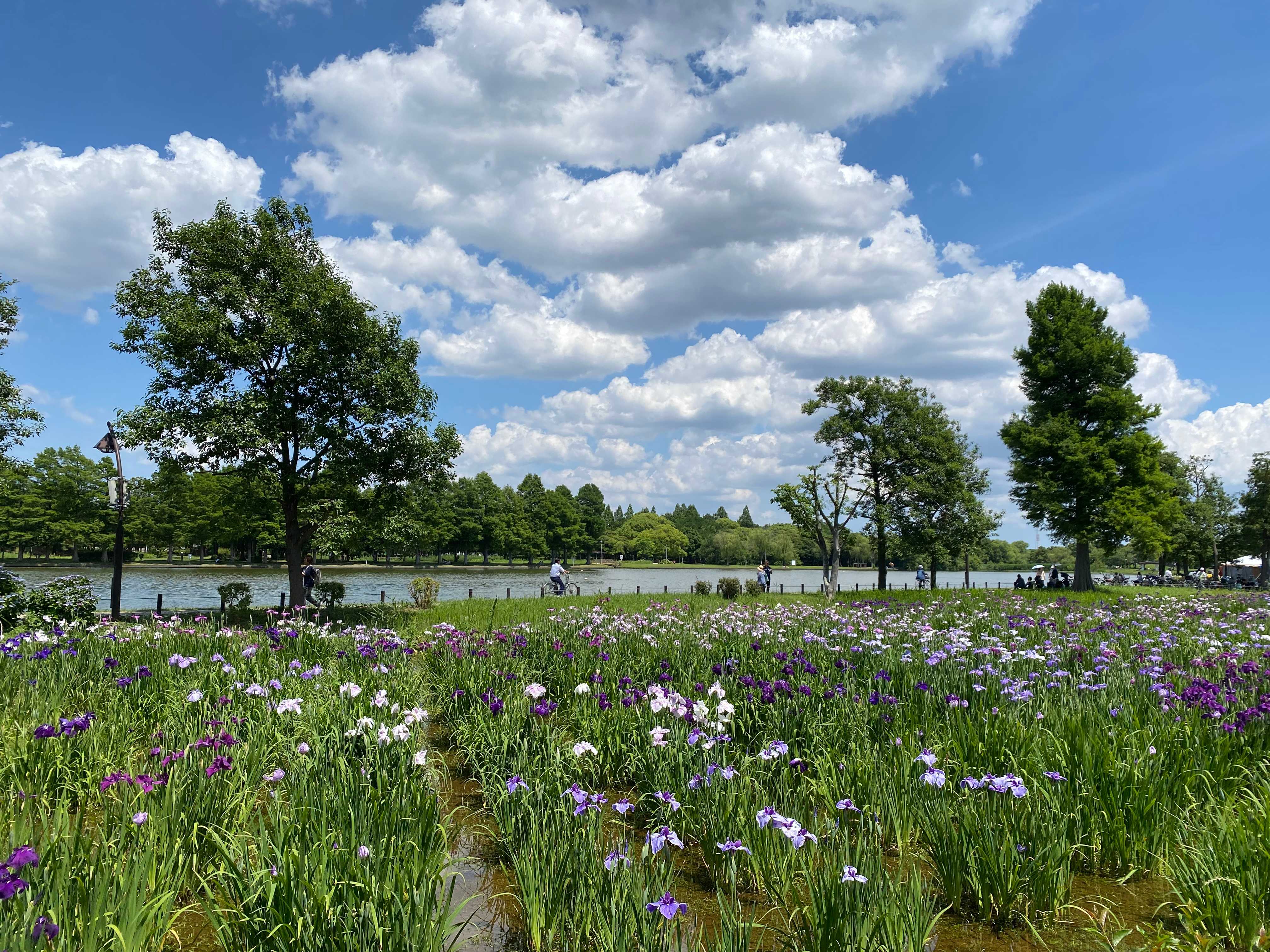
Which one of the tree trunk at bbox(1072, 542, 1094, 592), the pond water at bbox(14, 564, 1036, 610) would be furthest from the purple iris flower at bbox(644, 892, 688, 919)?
the tree trunk at bbox(1072, 542, 1094, 592)

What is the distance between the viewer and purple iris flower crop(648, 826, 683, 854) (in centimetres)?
303

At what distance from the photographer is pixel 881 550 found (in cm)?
3700

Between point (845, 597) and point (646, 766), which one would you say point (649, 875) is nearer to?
point (646, 766)

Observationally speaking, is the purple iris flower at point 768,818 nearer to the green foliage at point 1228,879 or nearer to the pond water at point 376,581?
the green foliage at point 1228,879

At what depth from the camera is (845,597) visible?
25.0 metres

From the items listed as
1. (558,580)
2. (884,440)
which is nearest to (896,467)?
(884,440)

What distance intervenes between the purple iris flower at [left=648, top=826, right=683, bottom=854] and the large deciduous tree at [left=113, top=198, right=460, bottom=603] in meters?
16.8

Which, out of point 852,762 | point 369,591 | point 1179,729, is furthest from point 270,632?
point 369,591

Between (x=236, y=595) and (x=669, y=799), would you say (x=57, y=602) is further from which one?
(x=669, y=799)

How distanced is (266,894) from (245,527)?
2489 cm

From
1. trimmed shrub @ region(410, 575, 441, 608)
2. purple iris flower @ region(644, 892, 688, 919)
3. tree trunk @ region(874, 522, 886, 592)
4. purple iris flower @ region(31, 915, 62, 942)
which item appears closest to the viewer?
purple iris flower @ region(31, 915, 62, 942)

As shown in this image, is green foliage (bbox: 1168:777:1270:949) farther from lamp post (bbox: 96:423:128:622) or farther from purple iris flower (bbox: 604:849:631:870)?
lamp post (bbox: 96:423:128:622)

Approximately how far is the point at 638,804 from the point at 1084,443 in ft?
113

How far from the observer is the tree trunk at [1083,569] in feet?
101
